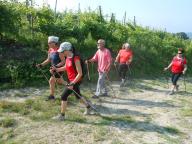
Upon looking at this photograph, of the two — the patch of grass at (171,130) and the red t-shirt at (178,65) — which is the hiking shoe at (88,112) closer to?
the patch of grass at (171,130)

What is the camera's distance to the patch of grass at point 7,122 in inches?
376

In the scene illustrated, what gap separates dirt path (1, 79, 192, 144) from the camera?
901 cm

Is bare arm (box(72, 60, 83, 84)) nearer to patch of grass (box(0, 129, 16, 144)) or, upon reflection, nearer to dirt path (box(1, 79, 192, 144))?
dirt path (box(1, 79, 192, 144))

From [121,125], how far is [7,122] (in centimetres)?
295

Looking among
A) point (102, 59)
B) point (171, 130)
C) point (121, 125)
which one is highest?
point (102, 59)

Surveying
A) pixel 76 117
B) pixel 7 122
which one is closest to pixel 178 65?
pixel 76 117

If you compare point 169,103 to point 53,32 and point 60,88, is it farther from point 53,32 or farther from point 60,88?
point 53,32

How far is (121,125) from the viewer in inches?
397

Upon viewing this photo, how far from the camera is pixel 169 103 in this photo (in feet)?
43.1

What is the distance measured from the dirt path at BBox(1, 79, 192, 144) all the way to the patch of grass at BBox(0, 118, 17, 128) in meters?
0.17

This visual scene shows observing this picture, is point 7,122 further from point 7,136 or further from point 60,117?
point 60,117

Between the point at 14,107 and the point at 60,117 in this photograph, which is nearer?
the point at 60,117

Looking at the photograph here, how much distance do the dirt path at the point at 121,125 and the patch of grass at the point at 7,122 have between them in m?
0.17

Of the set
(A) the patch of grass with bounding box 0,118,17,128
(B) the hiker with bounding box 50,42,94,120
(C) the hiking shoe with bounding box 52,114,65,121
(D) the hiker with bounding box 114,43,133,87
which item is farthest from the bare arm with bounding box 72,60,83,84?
(D) the hiker with bounding box 114,43,133,87
